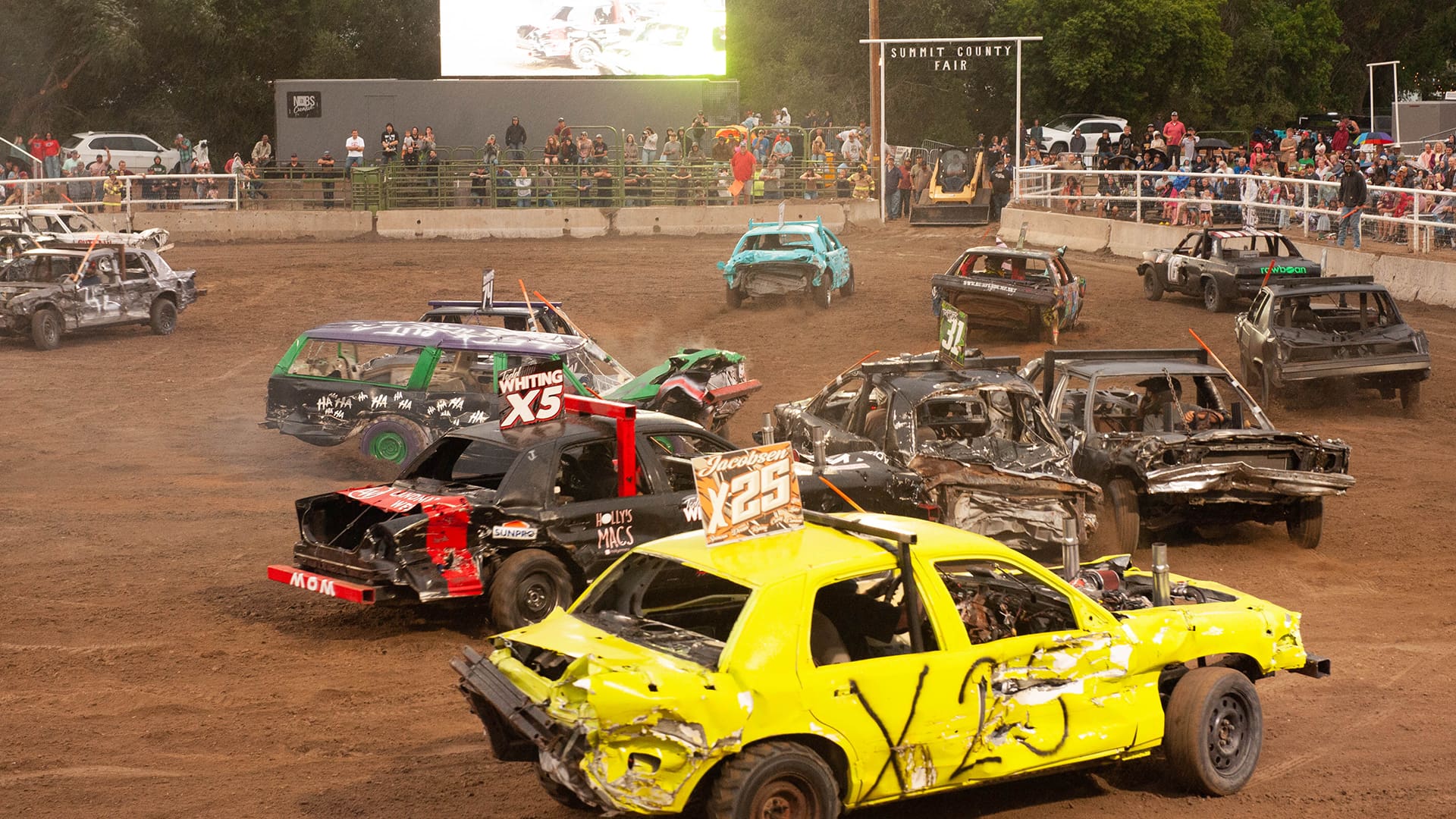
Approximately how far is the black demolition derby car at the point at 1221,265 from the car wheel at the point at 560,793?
19.2 m

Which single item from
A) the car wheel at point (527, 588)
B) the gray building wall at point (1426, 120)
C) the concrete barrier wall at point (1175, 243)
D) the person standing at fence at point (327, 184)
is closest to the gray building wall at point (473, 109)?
the person standing at fence at point (327, 184)

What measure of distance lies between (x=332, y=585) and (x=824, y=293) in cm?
1701

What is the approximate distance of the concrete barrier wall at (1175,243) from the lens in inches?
971

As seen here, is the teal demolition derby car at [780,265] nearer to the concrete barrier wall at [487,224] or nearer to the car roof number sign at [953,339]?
the concrete barrier wall at [487,224]

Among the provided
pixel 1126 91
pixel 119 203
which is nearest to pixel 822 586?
pixel 119 203

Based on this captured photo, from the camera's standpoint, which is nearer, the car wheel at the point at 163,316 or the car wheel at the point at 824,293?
the car wheel at the point at 163,316

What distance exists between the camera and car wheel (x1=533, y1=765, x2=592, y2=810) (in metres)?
6.38

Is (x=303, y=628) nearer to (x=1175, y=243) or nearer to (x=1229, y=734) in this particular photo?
(x=1229, y=734)

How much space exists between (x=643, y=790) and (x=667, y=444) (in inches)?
192

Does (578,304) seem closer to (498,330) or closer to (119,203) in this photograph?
(498,330)

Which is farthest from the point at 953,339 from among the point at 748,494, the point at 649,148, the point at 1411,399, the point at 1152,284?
the point at 649,148

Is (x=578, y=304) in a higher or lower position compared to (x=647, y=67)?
lower

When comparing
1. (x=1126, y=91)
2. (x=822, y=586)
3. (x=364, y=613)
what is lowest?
(x=364, y=613)

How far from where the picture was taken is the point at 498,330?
49.4 ft
